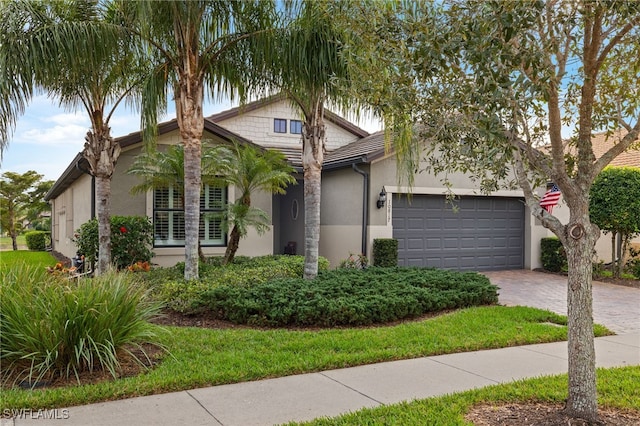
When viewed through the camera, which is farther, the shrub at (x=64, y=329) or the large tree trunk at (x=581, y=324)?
the shrub at (x=64, y=329)

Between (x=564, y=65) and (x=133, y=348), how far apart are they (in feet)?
17.9

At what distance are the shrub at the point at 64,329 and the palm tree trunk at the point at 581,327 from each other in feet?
14.0

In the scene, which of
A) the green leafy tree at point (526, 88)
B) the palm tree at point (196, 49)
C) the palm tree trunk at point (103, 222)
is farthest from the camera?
the palm tree trunk at point (103, 222)

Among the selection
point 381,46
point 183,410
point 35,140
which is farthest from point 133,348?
point 35,140

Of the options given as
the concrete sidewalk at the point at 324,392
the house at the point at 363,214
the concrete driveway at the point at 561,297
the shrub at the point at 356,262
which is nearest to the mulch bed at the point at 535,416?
the concrete sidewalk at the point at 324,392

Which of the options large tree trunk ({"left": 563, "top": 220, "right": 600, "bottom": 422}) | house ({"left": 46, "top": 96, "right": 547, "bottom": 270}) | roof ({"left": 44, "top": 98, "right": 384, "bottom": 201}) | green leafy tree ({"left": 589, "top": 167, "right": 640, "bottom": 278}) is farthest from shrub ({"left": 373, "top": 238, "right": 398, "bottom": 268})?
large tree trunk ({"left": 563, "top": 220, "right": 600, "bottom": 422})

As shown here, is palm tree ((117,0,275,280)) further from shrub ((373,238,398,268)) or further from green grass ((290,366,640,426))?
green grass ((290,366,640,426))

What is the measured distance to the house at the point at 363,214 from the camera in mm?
12562

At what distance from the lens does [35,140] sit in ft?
37.9

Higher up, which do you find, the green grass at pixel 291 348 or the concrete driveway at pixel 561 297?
the green grass at pixel 291 348

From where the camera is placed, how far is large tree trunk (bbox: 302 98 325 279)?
9.60 m

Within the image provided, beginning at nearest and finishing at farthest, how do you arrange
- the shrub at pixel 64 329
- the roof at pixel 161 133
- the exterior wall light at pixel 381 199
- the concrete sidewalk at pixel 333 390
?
the concrete sidewalk at pixel 333 390
the shrub at pixel 64 329
the roof at pixel 161 133
the exterior wall light at pixel 381 199

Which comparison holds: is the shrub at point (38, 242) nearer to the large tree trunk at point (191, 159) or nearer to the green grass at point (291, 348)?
the large tree trunk at point (191, 159)

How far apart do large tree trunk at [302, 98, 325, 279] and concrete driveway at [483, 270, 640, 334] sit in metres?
4.08
